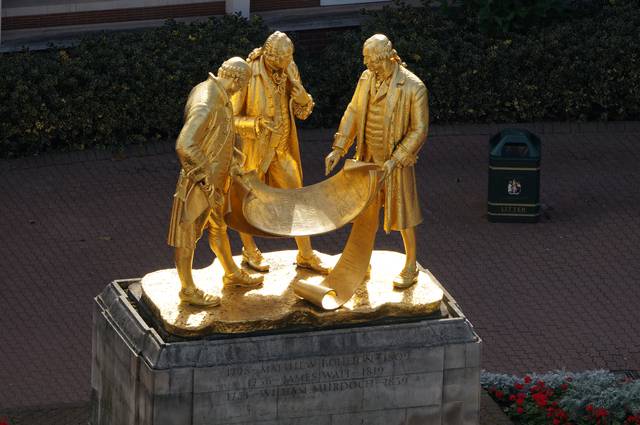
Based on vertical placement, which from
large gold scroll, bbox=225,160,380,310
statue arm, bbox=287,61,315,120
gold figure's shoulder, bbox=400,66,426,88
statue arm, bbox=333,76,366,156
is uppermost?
gold figure's shoulder, bbox=400,66,426,88

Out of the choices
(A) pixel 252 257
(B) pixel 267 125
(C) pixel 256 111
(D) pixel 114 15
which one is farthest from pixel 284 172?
(D) pixel 114 15

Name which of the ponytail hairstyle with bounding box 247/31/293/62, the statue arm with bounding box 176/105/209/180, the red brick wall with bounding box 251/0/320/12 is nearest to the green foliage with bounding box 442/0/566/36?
the red brick wall with bounding box 251/0/320/12

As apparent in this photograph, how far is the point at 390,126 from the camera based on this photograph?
63.2ft

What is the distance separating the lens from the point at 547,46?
28266 mm

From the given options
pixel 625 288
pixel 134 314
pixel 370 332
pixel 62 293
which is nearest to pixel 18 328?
pixel 62 293

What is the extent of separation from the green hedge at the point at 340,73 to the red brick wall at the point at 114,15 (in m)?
0.92

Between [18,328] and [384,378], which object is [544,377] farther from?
[18,328]

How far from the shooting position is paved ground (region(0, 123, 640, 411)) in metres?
22.0

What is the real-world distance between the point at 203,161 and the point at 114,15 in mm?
10889

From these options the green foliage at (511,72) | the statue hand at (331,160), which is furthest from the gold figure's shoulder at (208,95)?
the green foliage at (511,72)

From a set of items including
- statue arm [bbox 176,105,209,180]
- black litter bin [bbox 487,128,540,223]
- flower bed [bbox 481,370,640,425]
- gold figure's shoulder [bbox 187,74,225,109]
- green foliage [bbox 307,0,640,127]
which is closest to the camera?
statue arm [bbox 176,105,209,180]

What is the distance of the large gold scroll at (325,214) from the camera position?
1925 centimetres

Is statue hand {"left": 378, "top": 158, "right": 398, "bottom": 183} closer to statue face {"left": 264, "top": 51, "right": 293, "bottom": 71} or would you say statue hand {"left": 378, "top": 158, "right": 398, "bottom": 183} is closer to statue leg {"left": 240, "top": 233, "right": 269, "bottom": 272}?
statue face {"left": 264, "top": 51, "right": 293, "bottom": 71}

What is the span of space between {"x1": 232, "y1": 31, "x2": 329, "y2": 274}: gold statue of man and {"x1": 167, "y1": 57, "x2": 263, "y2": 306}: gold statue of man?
1.97 ft
